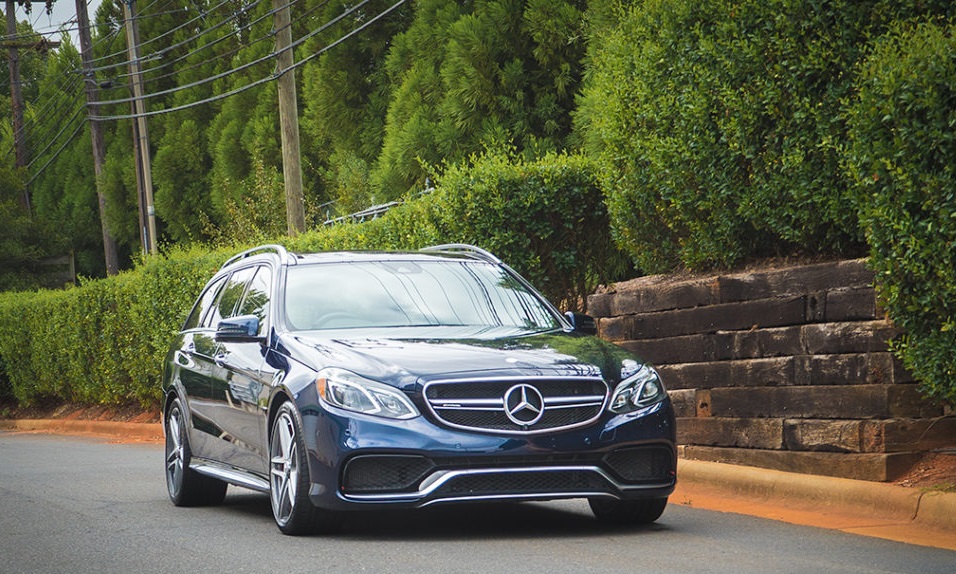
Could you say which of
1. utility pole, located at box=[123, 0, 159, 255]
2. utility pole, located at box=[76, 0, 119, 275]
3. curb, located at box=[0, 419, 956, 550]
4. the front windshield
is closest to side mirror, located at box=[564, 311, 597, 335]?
the front windshield

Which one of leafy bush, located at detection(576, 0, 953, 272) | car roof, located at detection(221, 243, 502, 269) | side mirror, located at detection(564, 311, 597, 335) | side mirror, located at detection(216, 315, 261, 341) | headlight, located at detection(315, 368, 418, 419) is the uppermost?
leafy bush, located at detection(576, 0, 953, 272)

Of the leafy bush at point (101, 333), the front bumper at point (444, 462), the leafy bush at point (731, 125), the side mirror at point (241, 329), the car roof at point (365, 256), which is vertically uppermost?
the leafy bush at point (731, 125)

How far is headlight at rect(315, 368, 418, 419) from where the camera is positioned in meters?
7.55

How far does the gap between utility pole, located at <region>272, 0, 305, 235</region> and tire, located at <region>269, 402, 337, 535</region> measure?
51.4 ft

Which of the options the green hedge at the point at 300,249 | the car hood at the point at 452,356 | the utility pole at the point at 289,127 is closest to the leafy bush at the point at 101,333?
the green hedge at the point at 300,249

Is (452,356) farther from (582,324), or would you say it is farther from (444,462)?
(582,324)

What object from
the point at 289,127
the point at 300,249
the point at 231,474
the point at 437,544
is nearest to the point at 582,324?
the point at 437,544

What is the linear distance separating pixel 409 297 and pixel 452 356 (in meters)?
1.34

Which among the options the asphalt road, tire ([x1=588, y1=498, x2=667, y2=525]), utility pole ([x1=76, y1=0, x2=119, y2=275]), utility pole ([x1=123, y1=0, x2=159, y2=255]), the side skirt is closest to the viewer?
the asphalt road

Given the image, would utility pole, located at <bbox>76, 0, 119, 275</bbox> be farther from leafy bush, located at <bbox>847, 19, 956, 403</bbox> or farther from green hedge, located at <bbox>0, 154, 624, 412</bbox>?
leafy bush, located at <bbox>847, 19, 956, 403</bbox>

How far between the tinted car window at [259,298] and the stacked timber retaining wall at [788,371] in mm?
3288

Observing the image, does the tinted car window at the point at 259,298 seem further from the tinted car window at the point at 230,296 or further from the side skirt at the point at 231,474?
the side skirt at the point at 231,474

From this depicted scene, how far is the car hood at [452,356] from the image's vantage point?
7.67m

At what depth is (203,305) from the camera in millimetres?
11289
